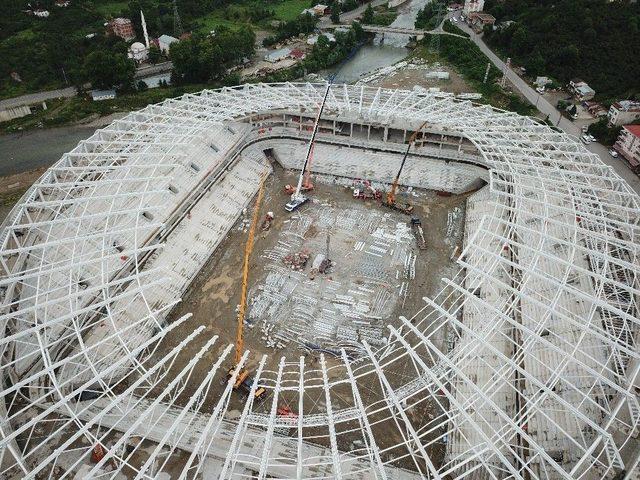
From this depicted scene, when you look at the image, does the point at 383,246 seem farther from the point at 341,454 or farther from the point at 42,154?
the point at 42,154

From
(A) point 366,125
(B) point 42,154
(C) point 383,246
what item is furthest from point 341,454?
(B) point 42,154

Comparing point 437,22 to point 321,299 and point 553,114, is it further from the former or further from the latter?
point 321,299

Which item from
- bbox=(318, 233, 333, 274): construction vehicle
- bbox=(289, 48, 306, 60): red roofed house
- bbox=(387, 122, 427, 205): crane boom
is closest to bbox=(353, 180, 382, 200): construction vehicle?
bbox=(387, 122, 427, 205): crane boom

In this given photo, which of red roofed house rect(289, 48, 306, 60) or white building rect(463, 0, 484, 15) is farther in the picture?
white building rect(463, 0, 484, 15)

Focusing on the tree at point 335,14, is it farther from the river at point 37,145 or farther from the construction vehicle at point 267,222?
the construction vehicle at point 267,222

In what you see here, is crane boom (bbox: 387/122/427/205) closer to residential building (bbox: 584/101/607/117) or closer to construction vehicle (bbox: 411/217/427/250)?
construction vehicle (bbox: 411/217/427/250)
